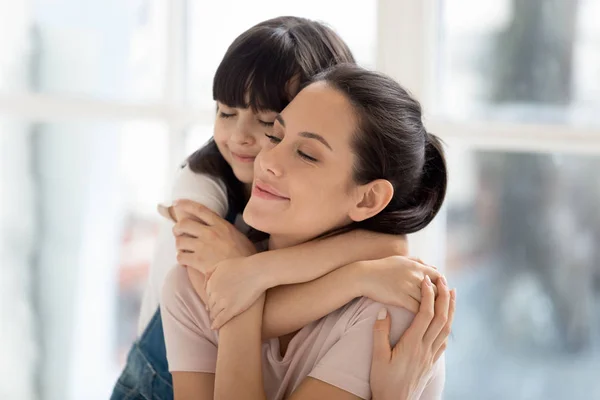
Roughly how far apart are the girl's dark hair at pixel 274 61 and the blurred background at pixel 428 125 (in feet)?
1.33

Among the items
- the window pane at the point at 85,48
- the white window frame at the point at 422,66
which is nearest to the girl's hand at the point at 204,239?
the white window frame at the point at 422,66

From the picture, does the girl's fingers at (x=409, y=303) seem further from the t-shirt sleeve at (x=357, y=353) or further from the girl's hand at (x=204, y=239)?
the girl's hand at (x=204, y=239)

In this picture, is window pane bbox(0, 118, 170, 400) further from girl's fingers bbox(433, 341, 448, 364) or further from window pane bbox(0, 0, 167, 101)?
girl's fingers bbox(433, 341, 448, 364)

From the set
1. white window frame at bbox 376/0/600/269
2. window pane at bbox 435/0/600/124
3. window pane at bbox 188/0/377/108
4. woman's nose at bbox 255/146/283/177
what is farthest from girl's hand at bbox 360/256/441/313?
window pane at bbox 188/0/377/108

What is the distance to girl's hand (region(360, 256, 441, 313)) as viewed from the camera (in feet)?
4.34

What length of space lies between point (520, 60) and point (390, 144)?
69 centimetres

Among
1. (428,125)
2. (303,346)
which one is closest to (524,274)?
(428,125)

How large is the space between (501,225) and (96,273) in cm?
129

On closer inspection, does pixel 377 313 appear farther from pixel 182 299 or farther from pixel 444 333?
pixel 182 299

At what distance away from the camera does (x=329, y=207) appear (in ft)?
4.51

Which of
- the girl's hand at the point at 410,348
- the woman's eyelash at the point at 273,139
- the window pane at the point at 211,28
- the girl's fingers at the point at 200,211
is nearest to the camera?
the girl's hand at the point at 410,348

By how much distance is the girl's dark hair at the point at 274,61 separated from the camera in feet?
4.78

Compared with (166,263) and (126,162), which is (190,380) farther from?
(126,162)

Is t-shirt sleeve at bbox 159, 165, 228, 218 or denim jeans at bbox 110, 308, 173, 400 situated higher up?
t-shirt sleeve at bbox 159, 165, 228, 218
